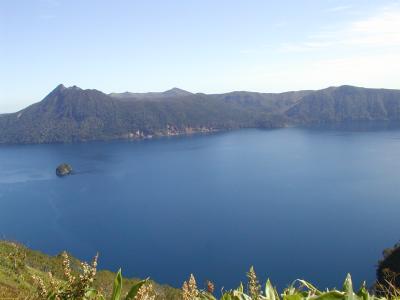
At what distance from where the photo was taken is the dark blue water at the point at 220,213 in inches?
2303

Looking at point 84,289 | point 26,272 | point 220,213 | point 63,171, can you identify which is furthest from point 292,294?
point 63,171

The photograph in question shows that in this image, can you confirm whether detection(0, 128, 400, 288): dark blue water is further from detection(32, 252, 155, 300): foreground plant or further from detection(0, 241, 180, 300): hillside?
detection(32, 252, 155, 300): foreground plant

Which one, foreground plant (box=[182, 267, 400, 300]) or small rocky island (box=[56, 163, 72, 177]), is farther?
small rocky island (box=[56, 163, 72, 177])

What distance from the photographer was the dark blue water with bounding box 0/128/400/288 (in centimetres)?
5850

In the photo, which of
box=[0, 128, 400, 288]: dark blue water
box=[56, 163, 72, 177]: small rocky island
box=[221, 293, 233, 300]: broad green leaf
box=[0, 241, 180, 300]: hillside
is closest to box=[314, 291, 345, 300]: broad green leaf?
box=[221, 293, 233, 300]: broad green leaf

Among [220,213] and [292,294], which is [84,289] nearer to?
[292,294]

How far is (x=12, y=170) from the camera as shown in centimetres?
14500

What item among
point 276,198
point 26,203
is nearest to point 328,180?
point 276,198

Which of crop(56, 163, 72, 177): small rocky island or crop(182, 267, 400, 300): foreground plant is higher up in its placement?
crop(182, 267, 400, 300): foreground plant

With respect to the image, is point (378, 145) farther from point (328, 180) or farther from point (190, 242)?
point (190, 242)

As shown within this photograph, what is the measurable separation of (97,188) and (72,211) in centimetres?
1942

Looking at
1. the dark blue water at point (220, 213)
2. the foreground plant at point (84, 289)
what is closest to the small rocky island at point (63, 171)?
the dark blue water at point (220, 213)

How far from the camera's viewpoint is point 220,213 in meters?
80.1

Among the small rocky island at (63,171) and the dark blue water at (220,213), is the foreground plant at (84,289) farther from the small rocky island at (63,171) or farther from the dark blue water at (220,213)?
the small rocky island at (63,171)
